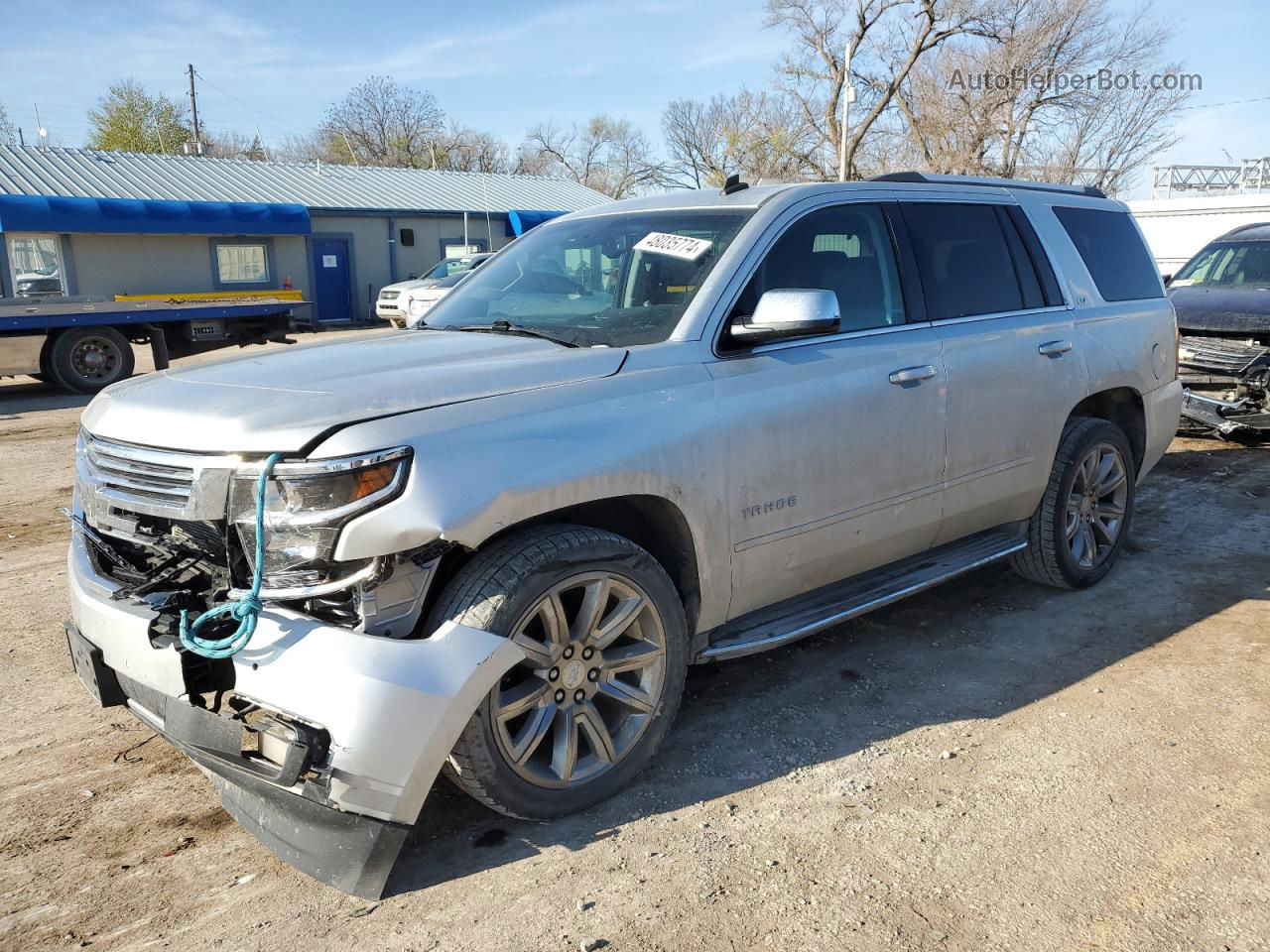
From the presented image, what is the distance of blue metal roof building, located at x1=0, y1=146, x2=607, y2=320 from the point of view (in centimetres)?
2292

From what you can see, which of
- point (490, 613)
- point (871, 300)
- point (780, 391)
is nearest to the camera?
point (490, 613)

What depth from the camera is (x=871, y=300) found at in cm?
412

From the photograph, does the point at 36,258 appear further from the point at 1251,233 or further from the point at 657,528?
the point at 657,528

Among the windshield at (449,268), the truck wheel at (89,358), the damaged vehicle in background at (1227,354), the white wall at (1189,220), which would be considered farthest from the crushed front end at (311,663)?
the white wall at (1189,220)

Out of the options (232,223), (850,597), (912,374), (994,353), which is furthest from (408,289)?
(850,597)


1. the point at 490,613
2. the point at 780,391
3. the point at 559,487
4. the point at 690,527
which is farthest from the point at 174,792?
the point at 780,391

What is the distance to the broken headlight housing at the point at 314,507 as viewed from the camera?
104 inches

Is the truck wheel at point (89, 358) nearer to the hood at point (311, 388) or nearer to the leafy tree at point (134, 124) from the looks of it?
the hood at point (311, 388)

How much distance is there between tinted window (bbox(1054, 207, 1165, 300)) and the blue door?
25403 mm

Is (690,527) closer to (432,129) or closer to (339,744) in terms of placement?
(339,744)

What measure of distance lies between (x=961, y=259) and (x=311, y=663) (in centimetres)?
337

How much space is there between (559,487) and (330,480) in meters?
0.66

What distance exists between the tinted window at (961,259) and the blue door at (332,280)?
25.7 meters

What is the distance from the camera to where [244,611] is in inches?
105
